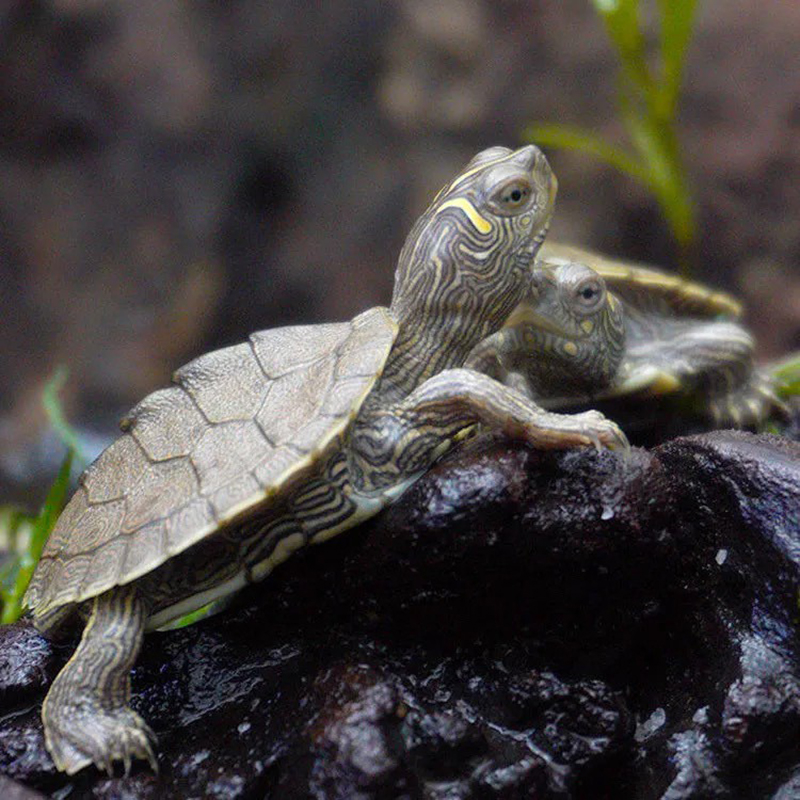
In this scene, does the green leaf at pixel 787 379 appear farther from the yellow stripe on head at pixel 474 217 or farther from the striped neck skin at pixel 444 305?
the yellow stripe on head at pixel 474 217

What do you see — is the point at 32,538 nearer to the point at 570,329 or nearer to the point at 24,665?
the point at 24,665

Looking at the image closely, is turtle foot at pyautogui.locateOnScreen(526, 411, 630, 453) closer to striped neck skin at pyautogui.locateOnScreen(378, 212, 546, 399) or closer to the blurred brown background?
striped neck skin at pyautogui.locateOnScreen(378, 212, 546, 399)

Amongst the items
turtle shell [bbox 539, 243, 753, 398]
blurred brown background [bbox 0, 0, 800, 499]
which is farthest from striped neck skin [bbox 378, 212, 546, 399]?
blurred brown background [bbox 0, 0, 800, 499]

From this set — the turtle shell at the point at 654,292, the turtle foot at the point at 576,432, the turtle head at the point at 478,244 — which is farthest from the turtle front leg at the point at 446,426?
the turtle shell at the point at 654,292

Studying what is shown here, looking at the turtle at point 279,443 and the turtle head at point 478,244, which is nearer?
the turtle at point 279,443

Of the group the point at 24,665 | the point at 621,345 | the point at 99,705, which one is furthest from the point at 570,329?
the point at 24,665

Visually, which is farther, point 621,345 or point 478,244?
point 621,345
